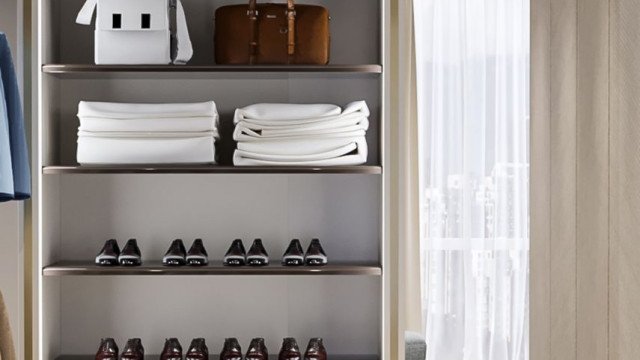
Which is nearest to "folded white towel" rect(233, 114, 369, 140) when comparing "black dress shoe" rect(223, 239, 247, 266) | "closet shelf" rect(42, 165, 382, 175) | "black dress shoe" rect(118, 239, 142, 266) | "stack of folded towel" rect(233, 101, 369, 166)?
"stack of folded towel" rect(233, 101, 369, 166)

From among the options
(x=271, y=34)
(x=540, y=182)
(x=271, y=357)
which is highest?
(x=271, y=34)

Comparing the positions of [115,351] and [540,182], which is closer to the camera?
[115,351]

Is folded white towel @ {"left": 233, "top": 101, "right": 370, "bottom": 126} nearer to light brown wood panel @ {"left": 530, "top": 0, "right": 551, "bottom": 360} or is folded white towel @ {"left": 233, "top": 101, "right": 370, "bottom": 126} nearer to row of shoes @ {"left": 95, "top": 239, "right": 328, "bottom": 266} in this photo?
row of shoes @ {"left": 95, "top": 239, "right": 328, "bottom": 266}

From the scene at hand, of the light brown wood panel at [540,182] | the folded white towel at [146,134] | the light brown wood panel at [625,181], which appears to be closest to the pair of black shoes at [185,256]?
the folded white towel at [146,134]

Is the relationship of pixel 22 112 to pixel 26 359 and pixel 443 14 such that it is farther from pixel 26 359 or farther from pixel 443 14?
pixel 443 14

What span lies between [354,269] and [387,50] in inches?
29.1

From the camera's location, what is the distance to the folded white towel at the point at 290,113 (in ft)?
9.70

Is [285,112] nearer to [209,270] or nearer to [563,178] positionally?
[209,270]

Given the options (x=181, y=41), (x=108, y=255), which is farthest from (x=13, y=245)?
(x=181, y=41)

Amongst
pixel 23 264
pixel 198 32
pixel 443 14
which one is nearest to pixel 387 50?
pixel 198 32

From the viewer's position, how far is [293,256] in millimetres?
3000

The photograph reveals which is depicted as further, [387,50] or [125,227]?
[125,227]

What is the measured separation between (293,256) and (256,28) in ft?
2.55

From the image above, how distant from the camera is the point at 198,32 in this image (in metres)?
3.19
